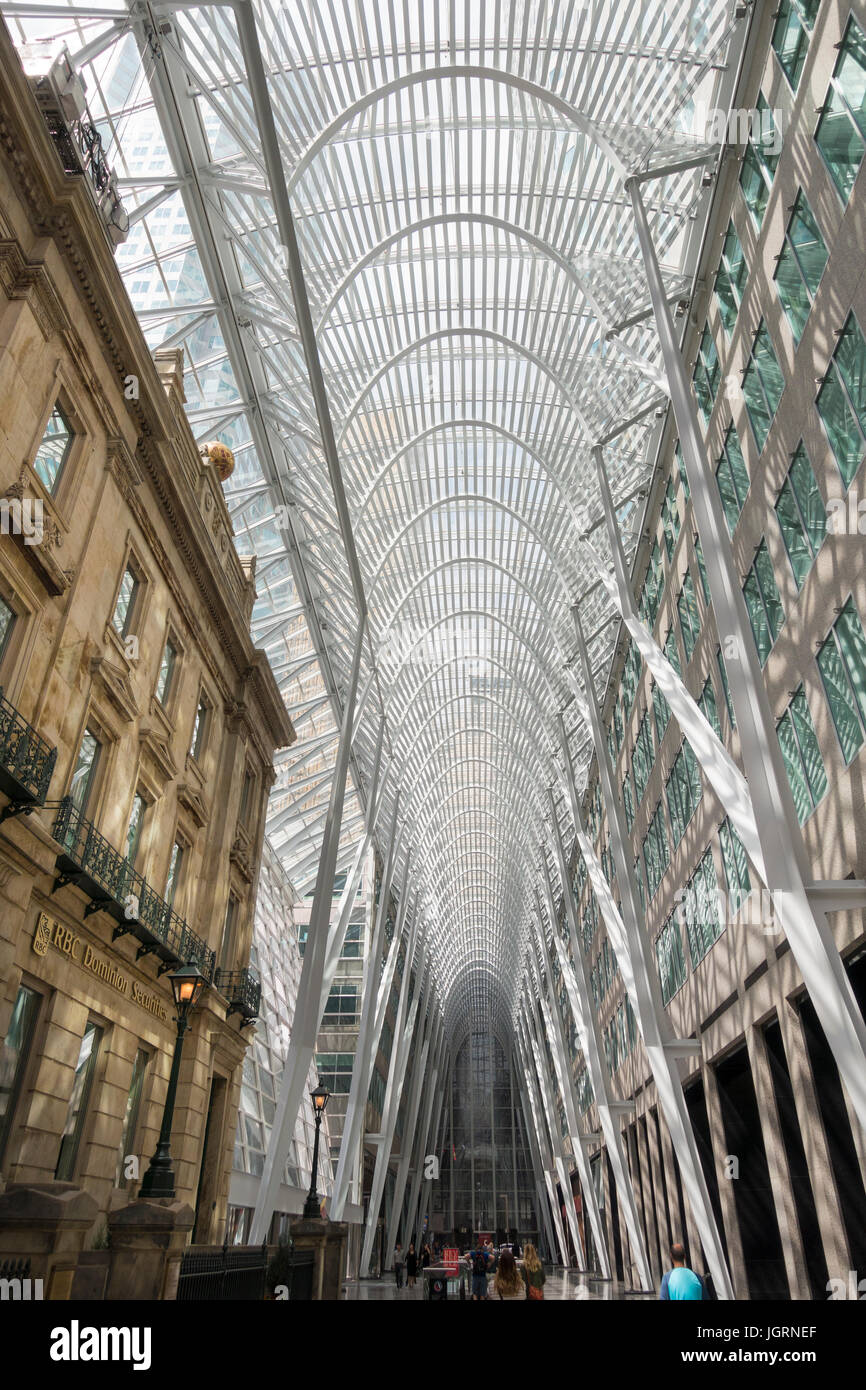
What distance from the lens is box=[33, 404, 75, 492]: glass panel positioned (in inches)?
604

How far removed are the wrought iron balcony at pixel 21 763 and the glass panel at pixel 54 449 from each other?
13.4ft

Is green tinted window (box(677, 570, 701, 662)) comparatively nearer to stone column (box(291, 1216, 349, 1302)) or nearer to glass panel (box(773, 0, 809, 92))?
glass panel (box(773, 0, 809, 92))

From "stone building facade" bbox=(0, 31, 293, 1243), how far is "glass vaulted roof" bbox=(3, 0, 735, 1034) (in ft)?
10.7

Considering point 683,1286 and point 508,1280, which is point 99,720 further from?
point 683,1286

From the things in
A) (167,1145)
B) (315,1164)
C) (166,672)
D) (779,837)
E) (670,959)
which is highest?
(166,672)

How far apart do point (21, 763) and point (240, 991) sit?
14386 mm

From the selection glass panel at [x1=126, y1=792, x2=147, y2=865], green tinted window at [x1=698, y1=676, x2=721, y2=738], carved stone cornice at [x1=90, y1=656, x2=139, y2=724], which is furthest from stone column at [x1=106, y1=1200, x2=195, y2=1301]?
green tinted window at [x1=698, y1=676, x2=721, y2=738]

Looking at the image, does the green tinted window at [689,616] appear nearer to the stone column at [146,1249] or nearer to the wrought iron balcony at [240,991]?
the wrought iron balcony at [240,991]

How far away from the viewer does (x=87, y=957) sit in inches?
647

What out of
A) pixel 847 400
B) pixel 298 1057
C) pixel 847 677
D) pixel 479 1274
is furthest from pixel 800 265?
pixel 479 1274

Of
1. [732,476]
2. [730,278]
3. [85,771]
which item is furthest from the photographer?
[732,476]

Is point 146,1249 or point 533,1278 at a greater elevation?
point 533,1278

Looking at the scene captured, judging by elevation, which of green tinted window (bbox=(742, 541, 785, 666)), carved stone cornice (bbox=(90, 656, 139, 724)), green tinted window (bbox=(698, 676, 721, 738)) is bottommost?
carved stone cornice (bbox=(90, 656, 139, 724))

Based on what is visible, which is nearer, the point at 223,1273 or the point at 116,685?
the point at 223,1273
